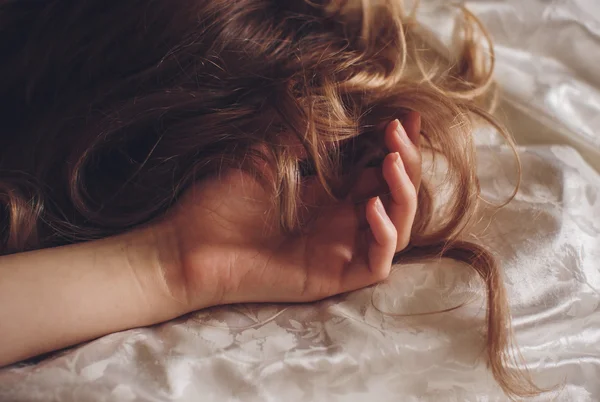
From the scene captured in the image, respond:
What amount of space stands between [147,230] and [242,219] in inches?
3.9

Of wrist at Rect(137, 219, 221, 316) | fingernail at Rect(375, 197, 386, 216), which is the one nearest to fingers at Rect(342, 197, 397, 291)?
fingernail at Rect(375, 197, 386, 216)

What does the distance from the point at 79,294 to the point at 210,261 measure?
126 mm

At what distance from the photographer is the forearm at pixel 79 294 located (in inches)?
21.3

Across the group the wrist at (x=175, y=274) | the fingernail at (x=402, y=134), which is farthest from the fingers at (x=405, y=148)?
the wrist at (x=175, y=274)

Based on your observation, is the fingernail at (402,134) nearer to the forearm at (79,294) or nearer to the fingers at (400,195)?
the fingers at (400,195)

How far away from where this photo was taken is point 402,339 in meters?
0.56

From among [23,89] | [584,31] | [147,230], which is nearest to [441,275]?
[147,230]

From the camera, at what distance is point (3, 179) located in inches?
27.3

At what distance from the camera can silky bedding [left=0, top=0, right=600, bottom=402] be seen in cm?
53

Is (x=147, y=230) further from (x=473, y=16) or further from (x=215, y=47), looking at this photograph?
(x=473, y=16)

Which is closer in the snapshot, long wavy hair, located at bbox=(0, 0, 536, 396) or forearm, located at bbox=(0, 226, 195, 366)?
forearm, located at bbox=(0, 226, 195, 366)

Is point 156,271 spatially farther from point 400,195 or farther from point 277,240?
point 400,195

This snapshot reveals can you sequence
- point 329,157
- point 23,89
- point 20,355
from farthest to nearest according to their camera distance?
point 23,89 < point 329,157 < point 20,355

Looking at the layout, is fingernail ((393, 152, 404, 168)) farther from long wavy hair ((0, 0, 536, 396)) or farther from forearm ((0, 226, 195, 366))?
forearm ((0, 226, 195, 366))
